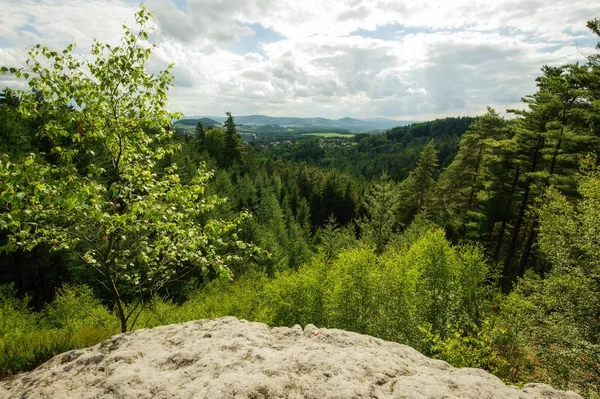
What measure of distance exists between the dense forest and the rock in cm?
180

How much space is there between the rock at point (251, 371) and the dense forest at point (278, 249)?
5.89 feet

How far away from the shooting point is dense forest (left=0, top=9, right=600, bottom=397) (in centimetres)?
726

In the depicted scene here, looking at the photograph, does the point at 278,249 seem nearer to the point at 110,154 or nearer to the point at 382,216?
the point at 382,216

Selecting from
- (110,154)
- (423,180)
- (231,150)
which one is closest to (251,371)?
(110,154)

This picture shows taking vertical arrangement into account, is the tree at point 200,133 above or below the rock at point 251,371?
above

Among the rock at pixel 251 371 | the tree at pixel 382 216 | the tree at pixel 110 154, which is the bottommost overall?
the tree at pixel 382 216

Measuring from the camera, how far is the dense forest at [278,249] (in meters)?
7.26

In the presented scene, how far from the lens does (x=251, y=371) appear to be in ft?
17.3

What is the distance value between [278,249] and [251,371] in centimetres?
4010

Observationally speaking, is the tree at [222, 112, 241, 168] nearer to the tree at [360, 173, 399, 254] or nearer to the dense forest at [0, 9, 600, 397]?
the dense forest at [0, 9, 600, 397]

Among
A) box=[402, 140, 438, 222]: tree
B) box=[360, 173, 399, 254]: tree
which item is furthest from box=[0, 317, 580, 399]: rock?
box=[402, 140, 438, 222]: tree

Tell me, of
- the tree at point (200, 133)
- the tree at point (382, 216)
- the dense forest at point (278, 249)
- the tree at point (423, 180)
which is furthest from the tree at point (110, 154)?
the tree at point (200, 133)

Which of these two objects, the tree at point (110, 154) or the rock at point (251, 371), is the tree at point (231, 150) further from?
the rock at point (251, 371)

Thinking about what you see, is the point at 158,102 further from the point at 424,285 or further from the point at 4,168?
the point at 424,285
